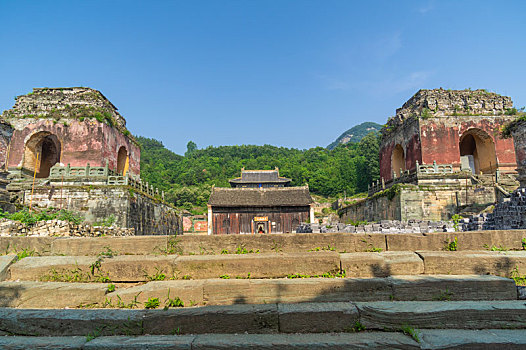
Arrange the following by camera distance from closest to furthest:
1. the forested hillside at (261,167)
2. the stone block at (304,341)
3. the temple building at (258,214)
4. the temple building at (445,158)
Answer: the stone block at (304,341) → the temple building at (445,158) → the temple building at (258,214) → the forested hillside at (261,167)

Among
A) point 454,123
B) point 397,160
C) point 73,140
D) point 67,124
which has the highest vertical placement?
point 67,124

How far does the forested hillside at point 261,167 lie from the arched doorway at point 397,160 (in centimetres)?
3162

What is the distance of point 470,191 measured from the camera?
1592 centimetres

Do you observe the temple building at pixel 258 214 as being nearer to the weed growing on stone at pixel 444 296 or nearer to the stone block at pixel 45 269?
the stone block at pixel 45 269

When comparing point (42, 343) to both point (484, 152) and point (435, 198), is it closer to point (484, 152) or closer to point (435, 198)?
point (435, 198)

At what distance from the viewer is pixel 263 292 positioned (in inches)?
160

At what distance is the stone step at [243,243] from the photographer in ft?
17.5

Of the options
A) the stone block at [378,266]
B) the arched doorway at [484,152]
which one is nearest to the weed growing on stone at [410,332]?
the stone block at [378,266]

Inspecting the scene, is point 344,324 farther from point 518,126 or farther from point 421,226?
point 518,126

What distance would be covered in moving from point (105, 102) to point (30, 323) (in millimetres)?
18963

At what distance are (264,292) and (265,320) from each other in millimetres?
561

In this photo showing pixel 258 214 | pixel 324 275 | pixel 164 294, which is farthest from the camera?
pixel 258 214

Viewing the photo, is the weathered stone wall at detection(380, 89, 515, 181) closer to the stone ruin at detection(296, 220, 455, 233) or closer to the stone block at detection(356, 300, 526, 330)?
the stone ruin at detection(296, 220, 455, 233)

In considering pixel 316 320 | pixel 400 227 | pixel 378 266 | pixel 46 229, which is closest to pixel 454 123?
pixel 400 227
